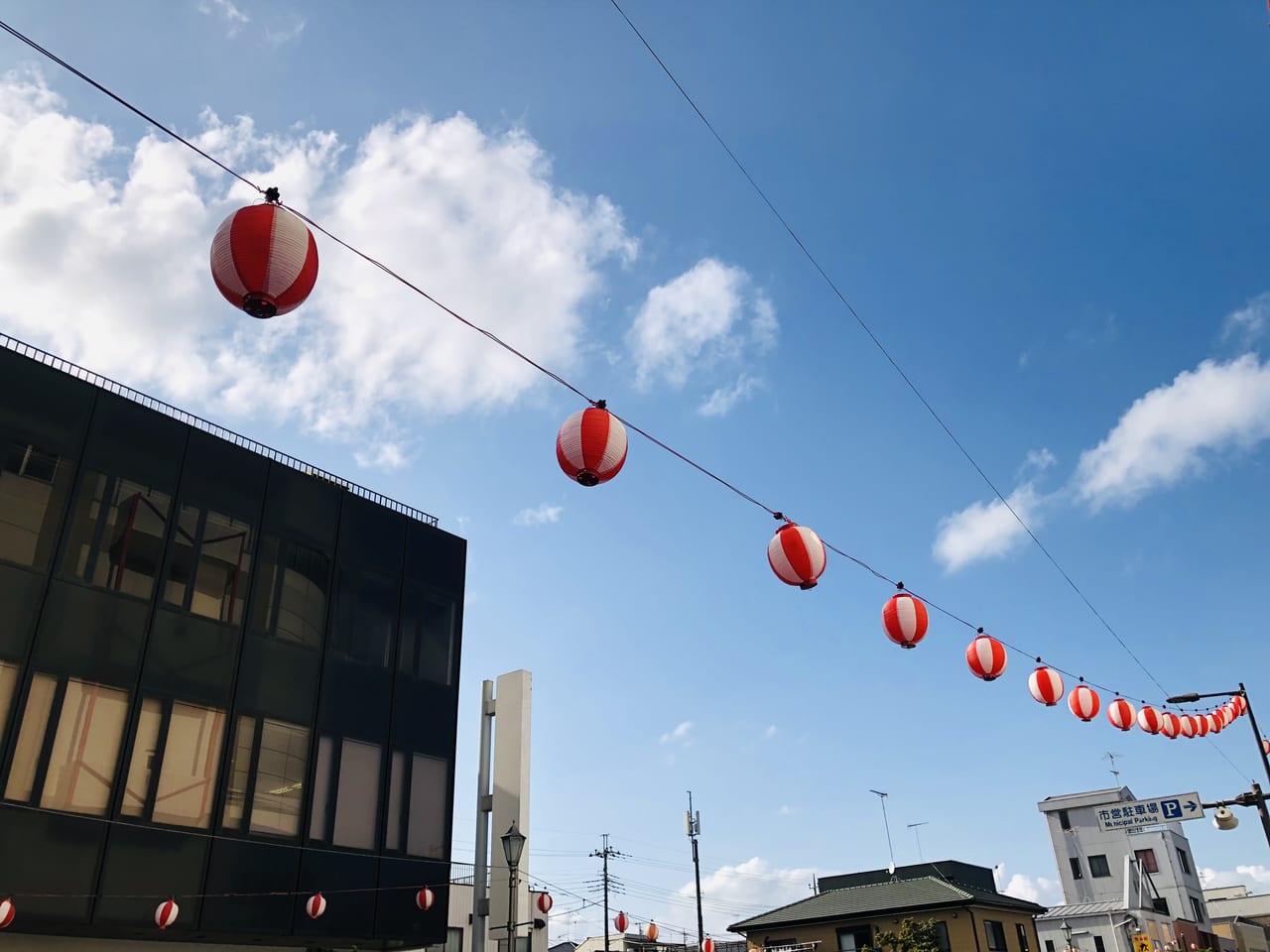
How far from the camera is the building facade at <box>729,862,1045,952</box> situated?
33.5 metres

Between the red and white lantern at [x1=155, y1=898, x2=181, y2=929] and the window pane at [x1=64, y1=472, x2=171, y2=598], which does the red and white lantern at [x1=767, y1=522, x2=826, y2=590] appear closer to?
the red and white lantern at [x1=155, y1=898, x2=181, y2=929]

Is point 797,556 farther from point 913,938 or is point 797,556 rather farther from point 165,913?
point 913,938

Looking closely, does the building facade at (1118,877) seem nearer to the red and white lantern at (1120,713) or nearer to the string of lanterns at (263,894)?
the red and white lantern at (1120,713)

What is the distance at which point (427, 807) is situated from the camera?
2094cm

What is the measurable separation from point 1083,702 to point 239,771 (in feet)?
59.9

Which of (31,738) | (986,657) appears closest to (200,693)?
(31,738)

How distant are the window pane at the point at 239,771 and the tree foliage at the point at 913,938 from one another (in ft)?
86.1

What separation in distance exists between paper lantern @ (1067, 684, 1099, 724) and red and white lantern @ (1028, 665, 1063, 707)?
164 cm

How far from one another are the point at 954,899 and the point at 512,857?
24025mm

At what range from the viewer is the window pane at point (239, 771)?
17.2 metres

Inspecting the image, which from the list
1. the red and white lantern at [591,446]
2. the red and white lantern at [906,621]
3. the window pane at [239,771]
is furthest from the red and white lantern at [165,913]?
the red and white lantern at [906,621]

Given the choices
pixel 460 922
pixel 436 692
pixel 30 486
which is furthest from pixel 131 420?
pixel 460 922

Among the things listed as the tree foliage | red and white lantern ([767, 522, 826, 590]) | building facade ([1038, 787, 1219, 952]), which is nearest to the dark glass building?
red and white lantern ([767, 522, 826, 590])

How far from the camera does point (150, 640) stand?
55.1ft
